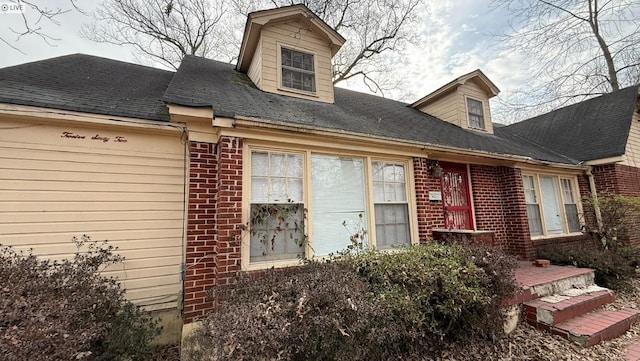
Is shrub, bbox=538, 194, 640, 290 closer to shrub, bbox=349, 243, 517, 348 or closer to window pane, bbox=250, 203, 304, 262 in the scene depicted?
shrub, bbox=349, 243, 517, 348

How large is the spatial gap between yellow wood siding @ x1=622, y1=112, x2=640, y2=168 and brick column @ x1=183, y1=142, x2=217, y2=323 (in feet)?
41.1

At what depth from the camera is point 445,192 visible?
648cm

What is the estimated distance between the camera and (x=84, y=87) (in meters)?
4.58

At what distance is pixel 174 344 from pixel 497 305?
4.65 m

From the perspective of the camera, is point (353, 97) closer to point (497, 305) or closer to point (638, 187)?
point (497, 305)

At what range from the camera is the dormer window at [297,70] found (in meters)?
6.10

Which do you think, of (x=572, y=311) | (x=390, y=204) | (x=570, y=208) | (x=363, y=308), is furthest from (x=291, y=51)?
(x=570, y=208)

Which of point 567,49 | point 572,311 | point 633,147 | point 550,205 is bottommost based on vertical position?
point 572,311

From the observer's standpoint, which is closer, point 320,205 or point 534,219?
point 320,205

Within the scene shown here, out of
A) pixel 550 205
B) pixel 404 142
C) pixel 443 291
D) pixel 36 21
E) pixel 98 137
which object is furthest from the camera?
pixel 550 205

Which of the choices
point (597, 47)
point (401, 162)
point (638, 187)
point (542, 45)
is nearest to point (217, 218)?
point (401, 162)

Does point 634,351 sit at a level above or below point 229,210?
below

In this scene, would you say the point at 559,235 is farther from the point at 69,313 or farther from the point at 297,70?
the point at 69,313

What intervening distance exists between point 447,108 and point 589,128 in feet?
20.4
